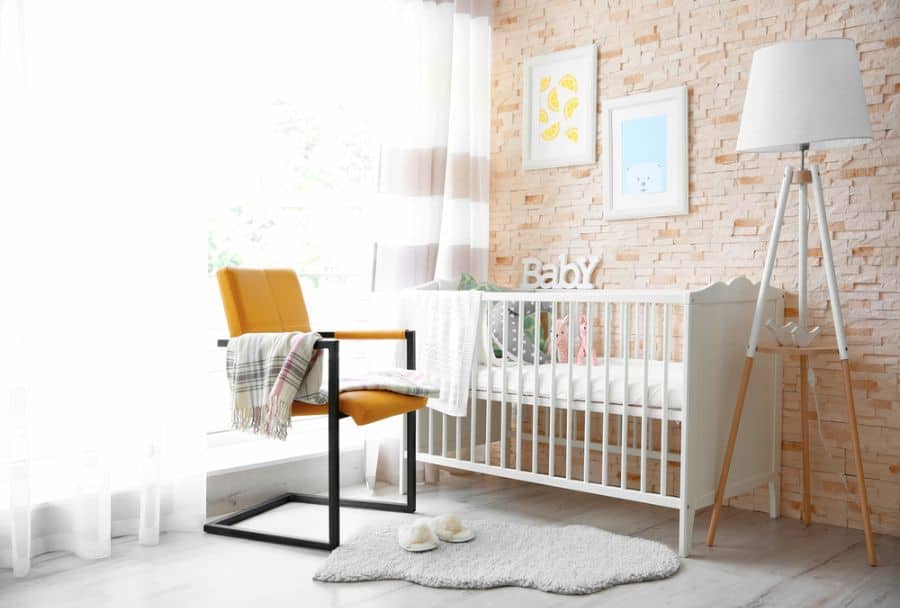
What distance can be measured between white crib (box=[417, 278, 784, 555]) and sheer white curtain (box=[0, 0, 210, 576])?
1027mm

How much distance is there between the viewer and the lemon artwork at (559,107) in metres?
3.59

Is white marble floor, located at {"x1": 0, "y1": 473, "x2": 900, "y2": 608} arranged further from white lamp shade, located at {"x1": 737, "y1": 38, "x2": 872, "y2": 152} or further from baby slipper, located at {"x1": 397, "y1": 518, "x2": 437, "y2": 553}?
white lamp shade, located at {"x1": 737, "y1": 38, "x2": 872, "y2": 152}

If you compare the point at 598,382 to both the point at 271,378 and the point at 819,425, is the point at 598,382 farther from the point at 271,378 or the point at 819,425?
the point at 271,378

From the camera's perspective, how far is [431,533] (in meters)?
2.52

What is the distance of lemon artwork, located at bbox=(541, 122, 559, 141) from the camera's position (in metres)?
3.66

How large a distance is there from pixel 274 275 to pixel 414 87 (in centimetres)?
108

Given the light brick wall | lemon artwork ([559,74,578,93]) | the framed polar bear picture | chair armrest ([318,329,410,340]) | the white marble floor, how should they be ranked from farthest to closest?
lemon artwork ([559,74,578,93])
the framed polar bear picture
chair armrest ([318,329,410,340])
the light brick wall
the white marble floor

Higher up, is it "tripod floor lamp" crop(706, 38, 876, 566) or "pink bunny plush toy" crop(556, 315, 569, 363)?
"tripod floor lamp" crop(706, 38, 876, 566)

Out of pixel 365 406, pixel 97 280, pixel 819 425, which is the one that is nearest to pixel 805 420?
pixel 819 425

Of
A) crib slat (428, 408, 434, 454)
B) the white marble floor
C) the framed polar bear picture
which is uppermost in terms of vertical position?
the framed polar bear picture

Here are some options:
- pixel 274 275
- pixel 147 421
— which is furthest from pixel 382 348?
pixel 147 421

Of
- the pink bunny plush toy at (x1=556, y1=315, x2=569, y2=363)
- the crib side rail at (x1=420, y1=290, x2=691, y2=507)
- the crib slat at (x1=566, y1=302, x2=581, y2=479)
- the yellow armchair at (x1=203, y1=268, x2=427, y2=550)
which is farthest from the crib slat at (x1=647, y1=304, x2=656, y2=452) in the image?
the yellow armchair at (x1=203, y1=268, x2=427, y2=550)

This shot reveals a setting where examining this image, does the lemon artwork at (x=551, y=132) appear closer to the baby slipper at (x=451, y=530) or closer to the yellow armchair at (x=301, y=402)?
the yellow armchair at (x=301, y=402)

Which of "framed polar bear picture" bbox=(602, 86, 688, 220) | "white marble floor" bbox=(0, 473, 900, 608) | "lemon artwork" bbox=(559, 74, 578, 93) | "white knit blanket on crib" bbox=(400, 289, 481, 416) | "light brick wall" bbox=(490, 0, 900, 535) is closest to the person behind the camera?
"white marble floor" bbox=(0, 473, 900, 608)
